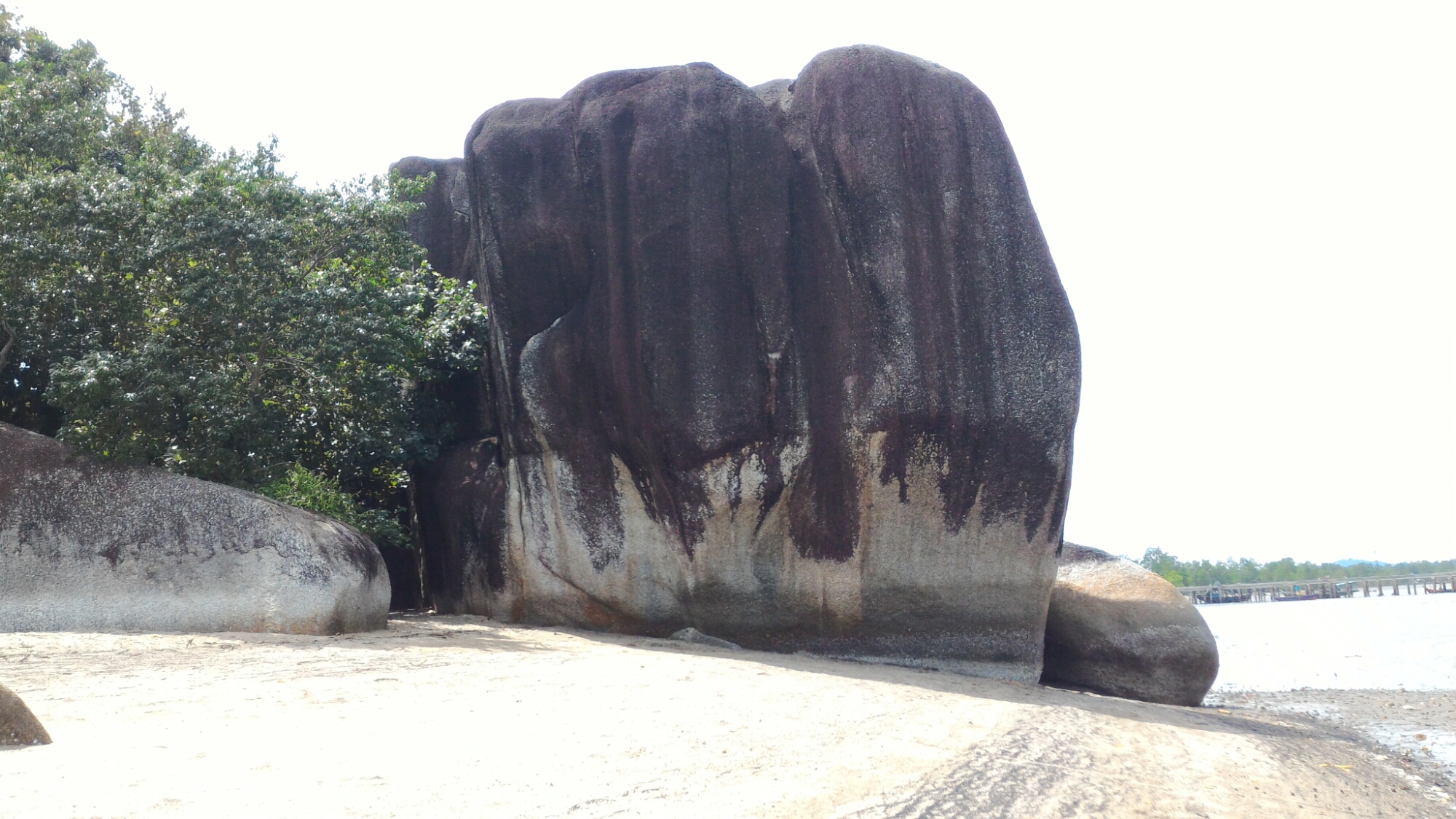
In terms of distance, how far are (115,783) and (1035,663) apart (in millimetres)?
10494

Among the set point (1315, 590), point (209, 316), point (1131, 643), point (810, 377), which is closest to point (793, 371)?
point (810, 377)

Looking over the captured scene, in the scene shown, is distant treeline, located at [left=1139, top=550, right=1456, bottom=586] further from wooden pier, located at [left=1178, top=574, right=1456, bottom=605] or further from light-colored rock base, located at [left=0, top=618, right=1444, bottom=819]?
light-colored rock base, located at [left=0, top=618, right=1444, bottom=819]

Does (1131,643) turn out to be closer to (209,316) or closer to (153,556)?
(153,556)

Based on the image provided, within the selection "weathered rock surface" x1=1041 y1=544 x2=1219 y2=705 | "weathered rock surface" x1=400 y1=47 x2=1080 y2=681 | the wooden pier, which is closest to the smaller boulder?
"weathered rock surface" x1=400 y1=47 x2=1080 y2=681

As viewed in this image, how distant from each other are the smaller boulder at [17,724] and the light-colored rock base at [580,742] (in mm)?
105

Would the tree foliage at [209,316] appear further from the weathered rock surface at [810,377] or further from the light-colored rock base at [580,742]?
the light-colored rock base at [580,742]

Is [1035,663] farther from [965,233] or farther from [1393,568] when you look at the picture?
[1393,568]

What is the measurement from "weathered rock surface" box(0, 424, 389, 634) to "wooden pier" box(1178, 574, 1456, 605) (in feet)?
235

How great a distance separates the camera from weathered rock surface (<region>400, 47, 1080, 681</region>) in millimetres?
12461

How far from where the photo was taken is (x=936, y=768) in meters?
6.62

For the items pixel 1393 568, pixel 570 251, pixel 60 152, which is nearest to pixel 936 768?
pixel 570 251

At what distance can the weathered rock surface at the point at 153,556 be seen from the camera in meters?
10.1

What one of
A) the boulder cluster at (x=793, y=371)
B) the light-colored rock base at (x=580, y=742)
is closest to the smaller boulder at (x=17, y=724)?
the light-colored rock base at (x=580, y=742)

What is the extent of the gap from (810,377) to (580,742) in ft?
23.4
